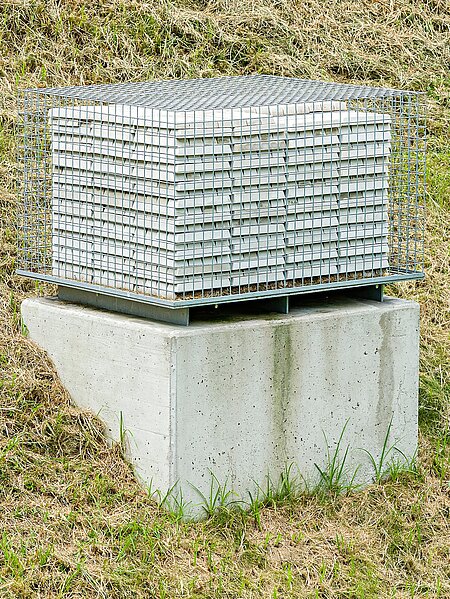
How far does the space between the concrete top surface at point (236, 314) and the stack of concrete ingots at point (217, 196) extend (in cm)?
15

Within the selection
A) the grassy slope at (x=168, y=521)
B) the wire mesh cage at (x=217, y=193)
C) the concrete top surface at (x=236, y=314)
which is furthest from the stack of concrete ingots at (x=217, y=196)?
the grassy slope at (x=168, y=521)

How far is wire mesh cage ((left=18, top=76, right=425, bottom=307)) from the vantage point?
5.08 m

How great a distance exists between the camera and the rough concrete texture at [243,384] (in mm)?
5141

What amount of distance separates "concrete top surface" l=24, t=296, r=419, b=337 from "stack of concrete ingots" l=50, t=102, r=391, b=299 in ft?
0.48

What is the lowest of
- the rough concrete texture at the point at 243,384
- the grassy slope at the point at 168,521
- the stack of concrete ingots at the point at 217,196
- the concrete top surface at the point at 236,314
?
the grassy slope at the point at 168,521

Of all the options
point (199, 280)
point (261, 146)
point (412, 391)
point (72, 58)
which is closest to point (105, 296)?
point (199, 280)

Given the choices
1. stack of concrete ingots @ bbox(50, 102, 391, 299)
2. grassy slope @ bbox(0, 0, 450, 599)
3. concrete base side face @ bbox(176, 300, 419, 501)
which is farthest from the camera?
concrete base side face @ bbox(176, 300, 419, 501)

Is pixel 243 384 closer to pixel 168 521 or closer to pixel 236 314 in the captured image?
pixel 236 314

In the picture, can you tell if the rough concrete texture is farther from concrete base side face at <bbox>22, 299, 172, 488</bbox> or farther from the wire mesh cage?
the wire mesh cage

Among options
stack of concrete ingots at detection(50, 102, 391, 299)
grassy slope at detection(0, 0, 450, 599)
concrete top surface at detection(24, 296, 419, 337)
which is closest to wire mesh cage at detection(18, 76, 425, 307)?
stack of concrete ingots at detection(50, 102, 391, 299)

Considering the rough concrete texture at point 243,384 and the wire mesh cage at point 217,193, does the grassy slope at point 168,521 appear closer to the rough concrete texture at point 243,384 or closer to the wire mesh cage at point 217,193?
the rough concrete texture at point 243,384

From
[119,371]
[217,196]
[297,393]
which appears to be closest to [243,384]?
[297,393]

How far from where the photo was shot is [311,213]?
5.43m

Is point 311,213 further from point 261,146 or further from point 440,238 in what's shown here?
point 440,238
